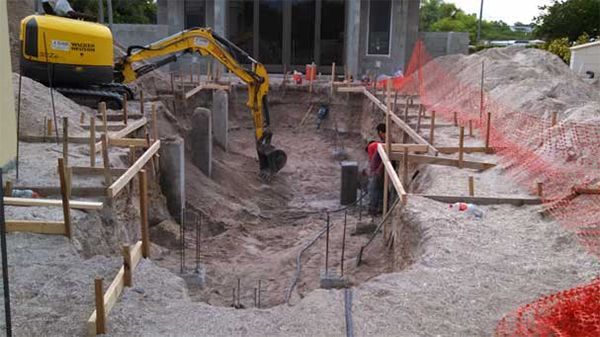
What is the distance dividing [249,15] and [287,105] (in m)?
6.39

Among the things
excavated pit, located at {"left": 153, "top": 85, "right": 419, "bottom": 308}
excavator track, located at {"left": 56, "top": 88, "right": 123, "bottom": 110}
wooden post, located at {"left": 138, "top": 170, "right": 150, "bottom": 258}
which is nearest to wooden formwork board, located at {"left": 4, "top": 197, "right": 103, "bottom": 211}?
wooden post, located at {"left": 138, "top": 170, "right": 150, "bottom": 258}

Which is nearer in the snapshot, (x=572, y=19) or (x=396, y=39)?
(x=396, y=39)

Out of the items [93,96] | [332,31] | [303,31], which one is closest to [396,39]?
[332,31]

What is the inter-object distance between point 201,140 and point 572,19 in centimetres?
2365

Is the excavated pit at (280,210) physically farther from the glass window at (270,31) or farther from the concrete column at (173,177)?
the glass window at (270,31)

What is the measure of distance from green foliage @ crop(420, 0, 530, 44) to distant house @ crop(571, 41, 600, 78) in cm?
3403

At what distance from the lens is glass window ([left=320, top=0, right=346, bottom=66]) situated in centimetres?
2558

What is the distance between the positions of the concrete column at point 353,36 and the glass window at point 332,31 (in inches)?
29.4

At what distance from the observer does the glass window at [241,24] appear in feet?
83.9

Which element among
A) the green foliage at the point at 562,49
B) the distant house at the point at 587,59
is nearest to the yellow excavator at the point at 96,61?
the distant house at the point at 587,59

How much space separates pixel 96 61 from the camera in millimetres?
11930

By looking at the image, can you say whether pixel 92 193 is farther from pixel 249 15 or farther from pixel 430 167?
pixel 249 15

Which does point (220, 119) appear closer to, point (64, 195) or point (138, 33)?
point (138, 33)

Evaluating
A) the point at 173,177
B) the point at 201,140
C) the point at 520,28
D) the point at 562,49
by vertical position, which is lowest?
the point at 173,177
